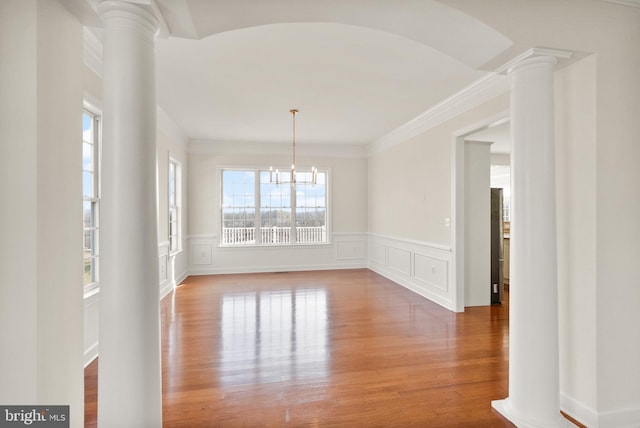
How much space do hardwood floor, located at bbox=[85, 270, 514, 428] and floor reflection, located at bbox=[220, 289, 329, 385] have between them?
1 centimetres

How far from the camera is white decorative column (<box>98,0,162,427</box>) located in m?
1.42

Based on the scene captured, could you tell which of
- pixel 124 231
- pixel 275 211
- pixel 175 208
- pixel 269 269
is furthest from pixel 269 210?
pixel 124 231

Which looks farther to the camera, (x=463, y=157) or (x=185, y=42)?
(x=463, y=157)

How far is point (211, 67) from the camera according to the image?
3.25 metres

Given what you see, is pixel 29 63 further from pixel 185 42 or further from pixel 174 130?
pixel 174 130

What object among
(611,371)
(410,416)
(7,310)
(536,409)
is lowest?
(410,416)

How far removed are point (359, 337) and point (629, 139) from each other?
2.79 meters

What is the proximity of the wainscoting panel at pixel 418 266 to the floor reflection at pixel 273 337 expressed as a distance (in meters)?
1.62

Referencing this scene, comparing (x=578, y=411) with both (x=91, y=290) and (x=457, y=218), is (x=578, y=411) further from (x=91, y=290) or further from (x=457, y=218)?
(x=91, y=290)

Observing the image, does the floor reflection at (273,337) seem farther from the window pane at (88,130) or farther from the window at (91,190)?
the window pane at (88,130)

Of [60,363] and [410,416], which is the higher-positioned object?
[60,363]

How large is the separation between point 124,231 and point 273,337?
243 cm

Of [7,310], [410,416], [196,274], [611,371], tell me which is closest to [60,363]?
[7,310]

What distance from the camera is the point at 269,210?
23.7 feet
